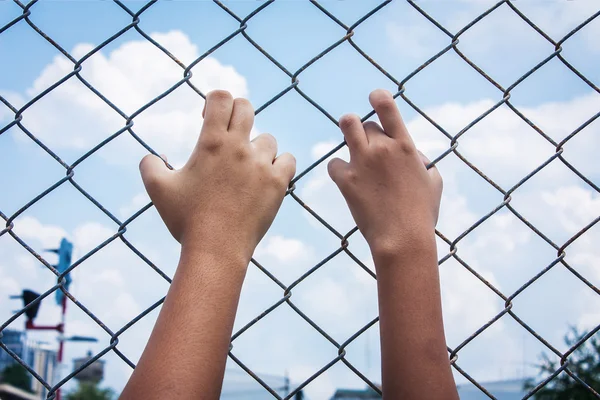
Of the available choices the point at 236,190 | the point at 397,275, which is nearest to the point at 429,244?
the point at 397,275

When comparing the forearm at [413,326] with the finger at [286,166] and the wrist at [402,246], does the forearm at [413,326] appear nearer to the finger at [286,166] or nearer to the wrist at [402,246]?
the wrist at [402,246]

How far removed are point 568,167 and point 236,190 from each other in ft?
3.47

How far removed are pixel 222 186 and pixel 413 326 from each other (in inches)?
20.9

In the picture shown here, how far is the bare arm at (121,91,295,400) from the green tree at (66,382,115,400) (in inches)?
2046

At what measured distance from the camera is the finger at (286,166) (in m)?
1.41

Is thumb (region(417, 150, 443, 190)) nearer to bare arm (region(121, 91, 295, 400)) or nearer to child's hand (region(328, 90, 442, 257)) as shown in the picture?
child's hand (region(328, 90, 442, 257))

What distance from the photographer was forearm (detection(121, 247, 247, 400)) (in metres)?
1.10

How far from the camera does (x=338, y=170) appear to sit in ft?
4.97

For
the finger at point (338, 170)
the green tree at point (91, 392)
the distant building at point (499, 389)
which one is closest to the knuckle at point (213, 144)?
the finger at point (338, 170)

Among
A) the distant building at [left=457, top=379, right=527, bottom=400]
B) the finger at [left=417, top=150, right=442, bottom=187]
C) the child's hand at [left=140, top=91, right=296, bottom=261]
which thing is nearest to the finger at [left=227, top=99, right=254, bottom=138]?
the child's hand at [left=140, top=91, right=296, bottom=261]

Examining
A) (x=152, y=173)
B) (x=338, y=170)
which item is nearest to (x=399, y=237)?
(x=338, y=170)

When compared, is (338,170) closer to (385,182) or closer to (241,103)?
(385,182)

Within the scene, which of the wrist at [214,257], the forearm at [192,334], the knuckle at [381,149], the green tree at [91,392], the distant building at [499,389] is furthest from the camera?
the green tree at [91,392]

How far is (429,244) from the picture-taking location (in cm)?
141
